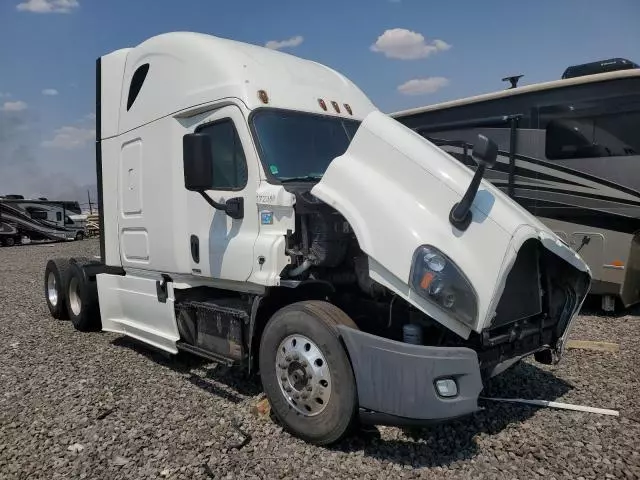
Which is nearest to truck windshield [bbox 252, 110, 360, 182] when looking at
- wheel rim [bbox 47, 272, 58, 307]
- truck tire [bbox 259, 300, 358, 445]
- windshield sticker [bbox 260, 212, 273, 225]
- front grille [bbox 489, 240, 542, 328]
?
windshield sticker [bbox 260, 212, 273, 225]

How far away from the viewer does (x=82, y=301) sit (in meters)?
7.73

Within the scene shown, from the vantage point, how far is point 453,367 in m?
3.59

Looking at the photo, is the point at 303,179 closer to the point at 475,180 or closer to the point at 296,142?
the point at 296,142

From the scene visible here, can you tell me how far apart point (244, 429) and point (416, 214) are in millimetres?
2154

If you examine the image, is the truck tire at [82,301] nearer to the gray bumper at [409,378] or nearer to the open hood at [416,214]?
the open hood at [416,214]

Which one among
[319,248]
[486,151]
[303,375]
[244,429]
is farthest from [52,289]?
[486,151]

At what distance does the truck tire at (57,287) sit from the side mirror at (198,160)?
477 centimetres

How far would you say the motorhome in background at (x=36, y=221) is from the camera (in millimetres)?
31172

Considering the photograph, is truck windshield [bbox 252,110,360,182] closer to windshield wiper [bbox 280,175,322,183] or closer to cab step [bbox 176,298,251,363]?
windshield wiper [bbox 280,175,322,183]

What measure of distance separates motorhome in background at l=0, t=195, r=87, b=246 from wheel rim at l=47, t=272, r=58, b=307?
25.1 metres

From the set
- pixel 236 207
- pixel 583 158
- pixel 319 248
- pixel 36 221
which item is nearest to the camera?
pixel 319 248

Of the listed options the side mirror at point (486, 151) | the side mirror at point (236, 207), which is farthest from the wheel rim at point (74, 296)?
the side mirror at point (486, 151)

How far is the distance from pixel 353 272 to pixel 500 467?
1.74 m

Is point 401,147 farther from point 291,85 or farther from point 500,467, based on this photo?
point 500,467
